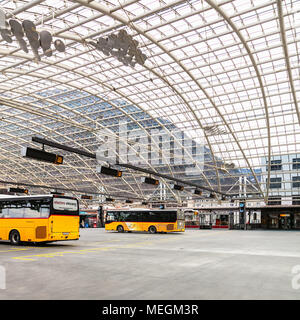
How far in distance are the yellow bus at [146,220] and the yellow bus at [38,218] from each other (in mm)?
18754

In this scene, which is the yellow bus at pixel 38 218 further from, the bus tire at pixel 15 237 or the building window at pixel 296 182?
the building window at pixel 296 182

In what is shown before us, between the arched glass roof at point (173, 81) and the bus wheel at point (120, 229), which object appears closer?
the arched glass roof at point (173, 81)

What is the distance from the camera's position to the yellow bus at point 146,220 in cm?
3819

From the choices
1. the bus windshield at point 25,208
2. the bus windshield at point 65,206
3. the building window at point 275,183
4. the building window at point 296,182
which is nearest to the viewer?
the bus windshield at point 25,208

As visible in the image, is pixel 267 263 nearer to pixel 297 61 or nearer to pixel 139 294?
pixel 139 294

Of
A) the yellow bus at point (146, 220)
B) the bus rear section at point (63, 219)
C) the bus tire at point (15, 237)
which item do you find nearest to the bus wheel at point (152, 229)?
the yellow bus at point (146, 220)

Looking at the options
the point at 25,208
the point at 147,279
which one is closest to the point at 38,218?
the point at 25,208

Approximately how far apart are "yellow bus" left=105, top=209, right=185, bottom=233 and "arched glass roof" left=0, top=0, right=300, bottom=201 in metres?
10.1

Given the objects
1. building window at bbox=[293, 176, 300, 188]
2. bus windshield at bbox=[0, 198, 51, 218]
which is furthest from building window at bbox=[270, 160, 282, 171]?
bus windshield at bbox=[0, 198, 51, 218]

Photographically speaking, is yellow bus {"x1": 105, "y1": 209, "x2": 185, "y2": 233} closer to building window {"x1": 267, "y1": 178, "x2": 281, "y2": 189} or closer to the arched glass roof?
the arched glass roof

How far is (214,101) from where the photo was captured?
35.1m

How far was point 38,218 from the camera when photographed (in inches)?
765

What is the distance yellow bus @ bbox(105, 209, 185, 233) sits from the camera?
38188 mm

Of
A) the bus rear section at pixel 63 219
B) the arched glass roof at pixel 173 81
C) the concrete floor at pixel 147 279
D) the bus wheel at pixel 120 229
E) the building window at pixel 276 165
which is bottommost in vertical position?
the bus wheel at pixel 120 229
